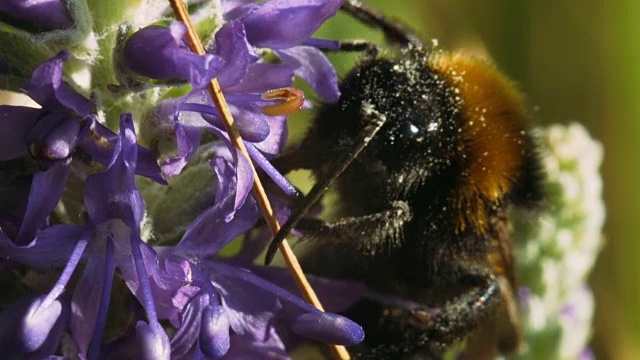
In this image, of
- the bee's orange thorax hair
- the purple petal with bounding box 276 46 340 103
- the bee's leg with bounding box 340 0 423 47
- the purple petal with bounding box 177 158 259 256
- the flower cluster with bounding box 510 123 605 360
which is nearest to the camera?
the purple petal with bounding box 177 158 259 256

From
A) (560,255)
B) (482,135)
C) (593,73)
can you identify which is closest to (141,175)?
(482,135)

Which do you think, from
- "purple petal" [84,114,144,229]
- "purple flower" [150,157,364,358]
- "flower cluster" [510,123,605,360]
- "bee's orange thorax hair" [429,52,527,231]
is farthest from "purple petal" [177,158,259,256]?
"flower cluster" [510,123,605,360]

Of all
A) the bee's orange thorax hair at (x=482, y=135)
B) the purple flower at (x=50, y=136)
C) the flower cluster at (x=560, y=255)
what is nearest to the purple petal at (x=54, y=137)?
the purple flower at (x=50, y=136)

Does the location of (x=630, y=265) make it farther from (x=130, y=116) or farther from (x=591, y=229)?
(x=130, y=116)

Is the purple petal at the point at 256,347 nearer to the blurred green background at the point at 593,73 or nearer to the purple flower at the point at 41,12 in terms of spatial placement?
the purple flower at the point at 41,12

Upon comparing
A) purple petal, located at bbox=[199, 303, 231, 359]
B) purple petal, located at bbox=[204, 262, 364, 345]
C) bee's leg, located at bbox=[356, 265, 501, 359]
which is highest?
purple petal, located at bbox=[199, 303, 231, 359]

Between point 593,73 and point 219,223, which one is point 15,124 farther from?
point 593,73

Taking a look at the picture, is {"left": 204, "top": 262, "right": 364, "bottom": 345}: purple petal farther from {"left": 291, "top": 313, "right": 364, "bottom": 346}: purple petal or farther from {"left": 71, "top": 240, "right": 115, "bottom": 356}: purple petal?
{"left": 71, "top": 240, "right": 115, "bottom": 356}: purple petal

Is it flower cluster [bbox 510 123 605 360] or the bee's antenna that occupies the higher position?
the bee's antenna
